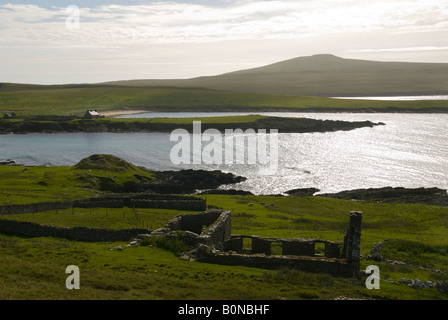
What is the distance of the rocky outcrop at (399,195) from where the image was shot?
7012cm

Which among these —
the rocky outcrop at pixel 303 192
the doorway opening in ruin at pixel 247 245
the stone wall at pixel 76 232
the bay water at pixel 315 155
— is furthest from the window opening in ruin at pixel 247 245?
the bay water at pixel 315 155

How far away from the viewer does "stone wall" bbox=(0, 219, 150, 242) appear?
33.0 m

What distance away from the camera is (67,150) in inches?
4973

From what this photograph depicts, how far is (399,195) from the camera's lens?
73938mm

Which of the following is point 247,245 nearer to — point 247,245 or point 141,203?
point 247,245

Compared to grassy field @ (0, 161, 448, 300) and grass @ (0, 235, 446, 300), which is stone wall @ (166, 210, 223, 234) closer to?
grassy field @ (0, 161, 448, 300)

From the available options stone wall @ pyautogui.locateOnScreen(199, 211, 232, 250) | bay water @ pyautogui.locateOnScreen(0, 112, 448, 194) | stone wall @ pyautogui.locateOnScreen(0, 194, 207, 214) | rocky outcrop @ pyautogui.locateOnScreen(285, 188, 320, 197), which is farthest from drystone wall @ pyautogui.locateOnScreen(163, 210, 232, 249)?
bay water @ pyautogui.locateOnScreen(0, 112, 448, 194)

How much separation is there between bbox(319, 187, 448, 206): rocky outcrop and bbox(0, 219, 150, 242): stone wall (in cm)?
4679

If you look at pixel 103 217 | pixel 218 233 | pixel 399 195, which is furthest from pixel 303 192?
pixel 218 233

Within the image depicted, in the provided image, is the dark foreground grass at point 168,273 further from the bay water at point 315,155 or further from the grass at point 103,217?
the bay water at point 315,155

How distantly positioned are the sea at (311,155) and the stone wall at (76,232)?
51.4 meters
